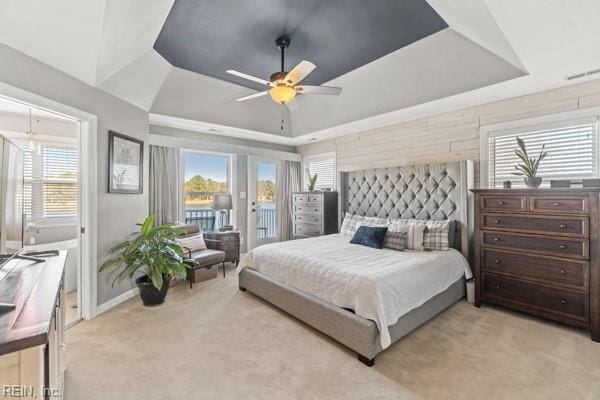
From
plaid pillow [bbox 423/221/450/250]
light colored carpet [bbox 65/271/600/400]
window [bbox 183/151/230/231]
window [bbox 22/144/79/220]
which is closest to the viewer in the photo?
light colored carpet [bbox 65/271/600/400]

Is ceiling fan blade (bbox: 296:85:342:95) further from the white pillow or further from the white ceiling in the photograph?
the white pillow

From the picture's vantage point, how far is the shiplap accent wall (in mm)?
3119

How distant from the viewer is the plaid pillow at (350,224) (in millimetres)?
4531

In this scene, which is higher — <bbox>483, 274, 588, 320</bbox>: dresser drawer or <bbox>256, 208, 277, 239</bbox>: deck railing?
<bbox>256, 208, 277, 239</bbox>: deck railing

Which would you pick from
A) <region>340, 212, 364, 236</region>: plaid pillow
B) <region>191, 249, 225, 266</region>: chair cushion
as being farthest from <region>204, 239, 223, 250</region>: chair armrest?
<region>340, 212, 364, 236</region>: plaid pillow

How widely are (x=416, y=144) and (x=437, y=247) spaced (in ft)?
5.83

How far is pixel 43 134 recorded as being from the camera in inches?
154

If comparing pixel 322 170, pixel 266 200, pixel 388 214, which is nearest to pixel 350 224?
pixel 388 214

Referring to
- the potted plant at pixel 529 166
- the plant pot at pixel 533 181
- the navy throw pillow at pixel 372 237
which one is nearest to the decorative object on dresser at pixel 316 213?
the navy throw pillow at pixel 372 237

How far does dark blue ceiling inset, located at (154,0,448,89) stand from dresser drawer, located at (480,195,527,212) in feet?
6.55

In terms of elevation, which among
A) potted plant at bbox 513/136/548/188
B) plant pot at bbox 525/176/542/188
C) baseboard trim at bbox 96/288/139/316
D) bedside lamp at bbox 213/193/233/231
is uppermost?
potted plant at bbox 513/136/548/188

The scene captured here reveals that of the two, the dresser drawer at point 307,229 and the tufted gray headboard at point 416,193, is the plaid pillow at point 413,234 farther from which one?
the dresser drawer at point 307,229

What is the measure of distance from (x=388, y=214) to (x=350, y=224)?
0.65 m

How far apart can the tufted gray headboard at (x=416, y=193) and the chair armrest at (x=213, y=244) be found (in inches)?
92.2
